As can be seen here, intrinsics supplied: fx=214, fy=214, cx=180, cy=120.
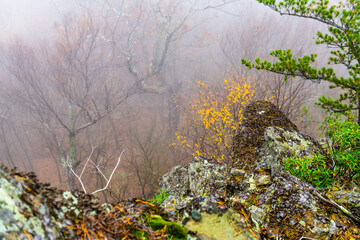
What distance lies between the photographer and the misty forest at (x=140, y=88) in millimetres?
10672

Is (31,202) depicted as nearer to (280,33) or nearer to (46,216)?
(46,216)

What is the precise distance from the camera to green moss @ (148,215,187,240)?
5.45 ft

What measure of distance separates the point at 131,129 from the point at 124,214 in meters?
21.9

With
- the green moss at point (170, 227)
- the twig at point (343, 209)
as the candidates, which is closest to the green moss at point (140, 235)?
the green moss at point (170, 227)

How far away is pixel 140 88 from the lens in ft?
55.1

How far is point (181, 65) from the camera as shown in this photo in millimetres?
33594

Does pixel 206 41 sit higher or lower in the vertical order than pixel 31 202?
higher

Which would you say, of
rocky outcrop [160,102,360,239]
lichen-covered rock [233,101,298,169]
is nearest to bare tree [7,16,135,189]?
lichen-covered rock [233,101,298,169]

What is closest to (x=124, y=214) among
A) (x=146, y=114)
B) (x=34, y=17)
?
(x=146, y=114)

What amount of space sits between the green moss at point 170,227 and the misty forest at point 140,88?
0.78 metres

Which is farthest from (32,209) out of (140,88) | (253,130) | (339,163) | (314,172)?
(140,88)

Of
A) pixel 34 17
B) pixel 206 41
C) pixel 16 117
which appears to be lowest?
pixel 16 117

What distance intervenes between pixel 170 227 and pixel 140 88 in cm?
1574

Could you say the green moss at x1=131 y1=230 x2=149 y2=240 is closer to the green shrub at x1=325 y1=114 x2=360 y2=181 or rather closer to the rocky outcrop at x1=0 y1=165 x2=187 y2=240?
the rocky outcrop at x1=0 y1=165 x2=187 y2=240
